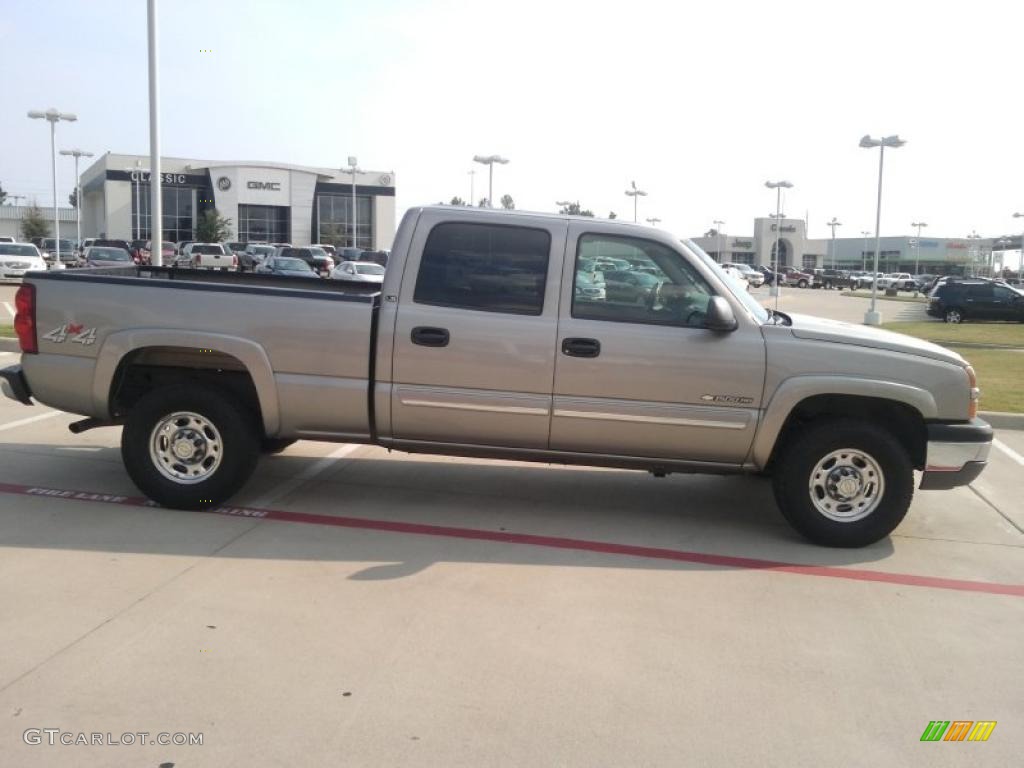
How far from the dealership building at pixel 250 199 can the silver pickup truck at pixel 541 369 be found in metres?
73.1

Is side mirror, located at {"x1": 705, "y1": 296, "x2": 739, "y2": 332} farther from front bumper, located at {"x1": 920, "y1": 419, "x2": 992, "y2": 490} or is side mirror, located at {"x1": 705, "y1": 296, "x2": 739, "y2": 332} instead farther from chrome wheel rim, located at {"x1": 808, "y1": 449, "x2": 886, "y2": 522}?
front bumper, located at {"x1": 920, "y1": 419, "x2": 992, "y2": 490}

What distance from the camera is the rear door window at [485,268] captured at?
5.80 metres

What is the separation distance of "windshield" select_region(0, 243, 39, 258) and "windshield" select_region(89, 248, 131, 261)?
6.30ft

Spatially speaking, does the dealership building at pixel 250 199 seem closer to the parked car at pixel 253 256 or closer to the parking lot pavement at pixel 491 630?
the parked car at pixel 253 256

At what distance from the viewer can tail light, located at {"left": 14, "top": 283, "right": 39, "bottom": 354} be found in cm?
602

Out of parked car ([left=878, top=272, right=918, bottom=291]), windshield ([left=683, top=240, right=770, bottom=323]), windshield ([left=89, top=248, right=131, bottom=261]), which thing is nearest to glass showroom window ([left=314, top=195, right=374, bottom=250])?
windshield ([left=89, top=248, right=131, bottom=261])

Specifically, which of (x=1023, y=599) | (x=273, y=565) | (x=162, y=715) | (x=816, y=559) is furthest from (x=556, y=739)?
(x=1023, y=599)

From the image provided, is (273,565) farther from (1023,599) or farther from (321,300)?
(1023,599)

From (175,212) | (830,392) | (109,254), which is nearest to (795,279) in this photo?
(175,212)

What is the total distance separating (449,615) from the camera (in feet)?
15.0

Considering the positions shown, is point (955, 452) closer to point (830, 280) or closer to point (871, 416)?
point (871, 416)

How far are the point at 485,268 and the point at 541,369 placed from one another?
0.74m

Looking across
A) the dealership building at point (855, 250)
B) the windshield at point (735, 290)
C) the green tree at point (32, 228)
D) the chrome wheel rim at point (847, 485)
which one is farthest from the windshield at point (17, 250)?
the dealership building at point (855, 250)

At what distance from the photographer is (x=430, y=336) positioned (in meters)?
5.73
